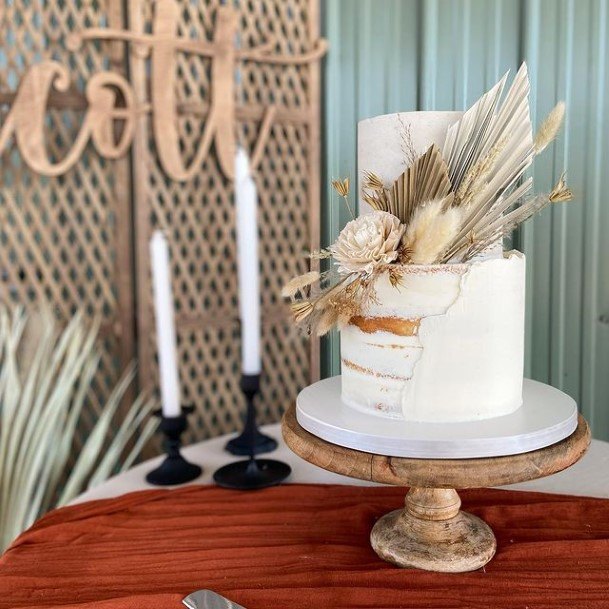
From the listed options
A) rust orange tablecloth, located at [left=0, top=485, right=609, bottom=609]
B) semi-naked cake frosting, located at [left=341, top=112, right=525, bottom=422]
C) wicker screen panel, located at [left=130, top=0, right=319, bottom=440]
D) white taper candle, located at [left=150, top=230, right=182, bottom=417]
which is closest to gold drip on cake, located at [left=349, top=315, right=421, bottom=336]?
semi-naked cake frosting, located at [left=341, top=112, right=525, bottom=422]

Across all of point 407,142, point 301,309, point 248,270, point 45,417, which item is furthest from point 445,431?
point 45,417

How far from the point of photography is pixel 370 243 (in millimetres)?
503

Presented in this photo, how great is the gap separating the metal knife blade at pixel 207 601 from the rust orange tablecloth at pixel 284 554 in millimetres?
11

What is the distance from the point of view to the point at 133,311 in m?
1.49

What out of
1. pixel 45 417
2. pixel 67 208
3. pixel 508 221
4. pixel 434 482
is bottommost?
pixel 45 417

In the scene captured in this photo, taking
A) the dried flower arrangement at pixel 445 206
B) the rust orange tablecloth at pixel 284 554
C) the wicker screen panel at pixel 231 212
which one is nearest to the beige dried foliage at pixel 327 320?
the dried flower arrangement at pixel 445 206

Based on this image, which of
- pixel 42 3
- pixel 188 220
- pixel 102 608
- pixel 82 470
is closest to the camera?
pixel 102 608

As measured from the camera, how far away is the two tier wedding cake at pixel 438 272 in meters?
0.51

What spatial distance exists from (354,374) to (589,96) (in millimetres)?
551

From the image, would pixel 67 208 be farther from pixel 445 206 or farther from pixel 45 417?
pixel 445 206

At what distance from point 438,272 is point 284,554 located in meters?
0.30

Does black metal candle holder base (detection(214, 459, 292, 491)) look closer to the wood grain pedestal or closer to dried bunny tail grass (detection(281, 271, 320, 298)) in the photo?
the wood grain pedestal

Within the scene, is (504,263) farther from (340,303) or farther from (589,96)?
(589,96)

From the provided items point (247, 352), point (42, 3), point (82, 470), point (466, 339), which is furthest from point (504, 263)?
point (42, 3)
